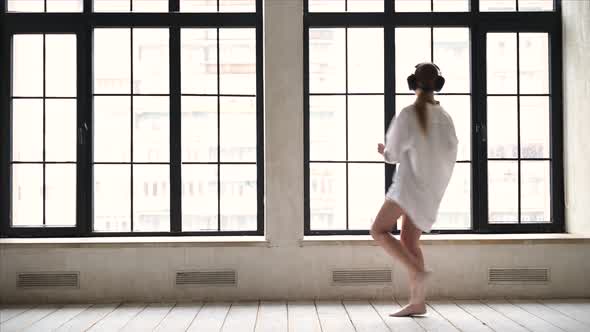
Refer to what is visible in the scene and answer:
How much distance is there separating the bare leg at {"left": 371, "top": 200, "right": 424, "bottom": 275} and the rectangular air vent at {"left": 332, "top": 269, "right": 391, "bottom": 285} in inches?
26.8

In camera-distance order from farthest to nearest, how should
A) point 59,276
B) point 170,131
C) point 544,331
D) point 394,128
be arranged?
point 170,131 → point 59,276 → point 394,128 → point 544,331

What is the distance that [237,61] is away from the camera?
4.77m

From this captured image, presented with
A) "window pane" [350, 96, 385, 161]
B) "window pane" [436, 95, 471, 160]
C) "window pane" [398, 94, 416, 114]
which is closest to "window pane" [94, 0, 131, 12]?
"window pane" [350, 96, 385, 161]

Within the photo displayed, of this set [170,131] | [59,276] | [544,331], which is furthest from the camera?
[170,131]

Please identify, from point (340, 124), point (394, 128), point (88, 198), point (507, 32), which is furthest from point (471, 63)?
point (88, 198)

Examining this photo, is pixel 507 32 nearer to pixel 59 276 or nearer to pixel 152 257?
pixel 152 257

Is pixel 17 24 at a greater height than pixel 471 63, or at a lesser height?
greater

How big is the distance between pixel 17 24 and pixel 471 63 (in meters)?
3.52

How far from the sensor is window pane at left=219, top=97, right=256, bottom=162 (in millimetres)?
4773

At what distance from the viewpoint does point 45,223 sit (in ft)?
15.6

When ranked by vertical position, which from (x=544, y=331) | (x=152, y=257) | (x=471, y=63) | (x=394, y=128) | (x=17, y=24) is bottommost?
(x=544, y=331)

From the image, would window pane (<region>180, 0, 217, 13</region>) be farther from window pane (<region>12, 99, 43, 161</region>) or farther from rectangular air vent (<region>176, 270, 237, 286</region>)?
rectangular air vent (<region>176, 270, 237, 286</region>)

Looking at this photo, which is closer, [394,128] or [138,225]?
[394,128]

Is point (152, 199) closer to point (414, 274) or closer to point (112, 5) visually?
point (112, 5)
